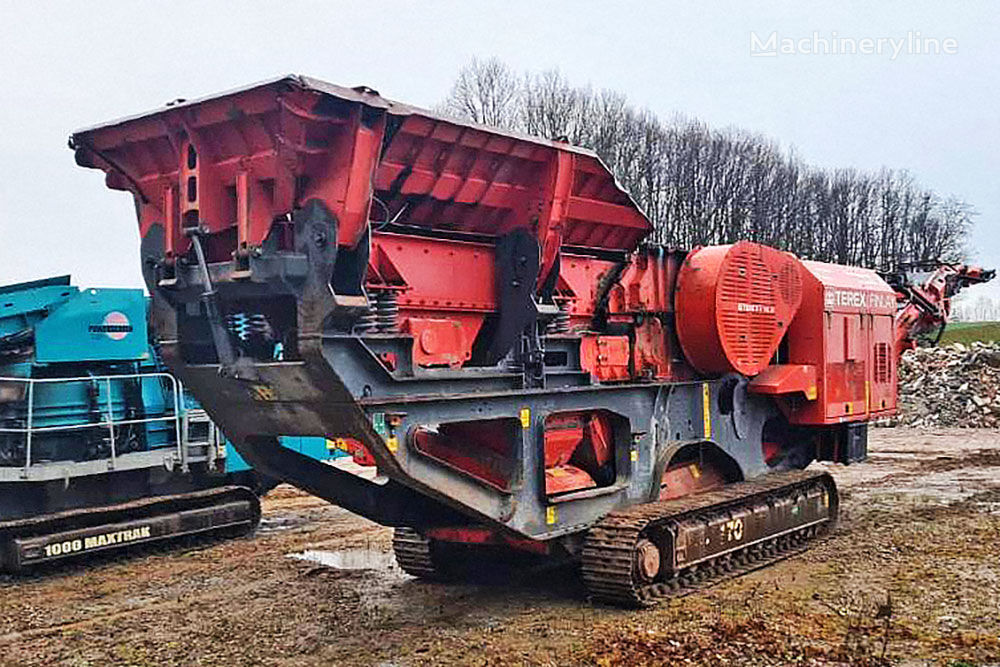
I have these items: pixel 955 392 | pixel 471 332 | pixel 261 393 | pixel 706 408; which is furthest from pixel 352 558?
pixel 955 392

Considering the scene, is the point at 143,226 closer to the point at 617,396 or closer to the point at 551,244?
the point at 551,244

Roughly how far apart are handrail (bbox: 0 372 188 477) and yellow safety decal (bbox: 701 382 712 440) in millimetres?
4216

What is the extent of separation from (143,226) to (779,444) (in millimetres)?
6070

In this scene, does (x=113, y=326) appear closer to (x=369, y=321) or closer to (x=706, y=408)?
(x=369, y=321)

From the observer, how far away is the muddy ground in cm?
636

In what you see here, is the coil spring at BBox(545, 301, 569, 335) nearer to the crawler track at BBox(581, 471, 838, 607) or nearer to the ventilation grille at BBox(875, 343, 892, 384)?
the crawler track at BBox(581, 471, 838, 607)

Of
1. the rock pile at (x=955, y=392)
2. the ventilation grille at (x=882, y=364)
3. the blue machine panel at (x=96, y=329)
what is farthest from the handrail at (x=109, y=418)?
the rock pile at (x=955, y=392)

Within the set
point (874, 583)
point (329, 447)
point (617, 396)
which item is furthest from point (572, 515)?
point (329, 447)

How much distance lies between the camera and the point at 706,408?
340 inches

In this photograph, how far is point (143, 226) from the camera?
22.3 feet

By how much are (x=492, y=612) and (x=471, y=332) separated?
190 centimetres

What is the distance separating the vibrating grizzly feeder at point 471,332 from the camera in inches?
230

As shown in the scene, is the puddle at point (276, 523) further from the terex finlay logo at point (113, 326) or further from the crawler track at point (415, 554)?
the crawler track at point (415, 554)

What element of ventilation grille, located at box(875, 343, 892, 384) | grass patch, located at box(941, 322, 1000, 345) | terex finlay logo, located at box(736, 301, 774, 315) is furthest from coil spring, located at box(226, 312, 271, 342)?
grass patch, located at box(941, 322, 1000, 345)
